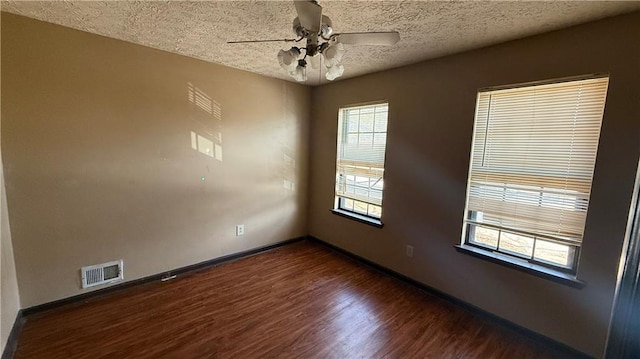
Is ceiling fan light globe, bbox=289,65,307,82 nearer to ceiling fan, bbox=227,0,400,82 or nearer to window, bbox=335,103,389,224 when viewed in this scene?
ceiling fan, bbox=227,0,400,82

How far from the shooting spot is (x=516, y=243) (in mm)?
2273

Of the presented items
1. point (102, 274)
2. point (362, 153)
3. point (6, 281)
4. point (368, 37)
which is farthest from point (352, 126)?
point (6, 281)

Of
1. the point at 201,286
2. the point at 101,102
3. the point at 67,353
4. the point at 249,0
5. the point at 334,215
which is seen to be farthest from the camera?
the point at 334,215

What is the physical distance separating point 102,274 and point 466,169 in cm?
357

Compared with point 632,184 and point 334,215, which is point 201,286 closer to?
point 334,215

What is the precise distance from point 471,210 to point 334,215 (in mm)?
1829

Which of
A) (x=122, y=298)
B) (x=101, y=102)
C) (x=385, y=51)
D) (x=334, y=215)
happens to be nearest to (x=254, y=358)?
(x=122, y=298)

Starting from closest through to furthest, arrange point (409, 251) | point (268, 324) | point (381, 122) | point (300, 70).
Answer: point (300, 70) → point (268, 324) → point (409, 251) → point (381, 122)

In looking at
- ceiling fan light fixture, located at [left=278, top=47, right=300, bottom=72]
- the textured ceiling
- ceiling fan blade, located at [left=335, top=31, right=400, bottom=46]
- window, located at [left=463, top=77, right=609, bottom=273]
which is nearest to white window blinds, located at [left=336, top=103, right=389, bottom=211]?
the textured ceiling

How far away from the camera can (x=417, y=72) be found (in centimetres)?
Result: 277

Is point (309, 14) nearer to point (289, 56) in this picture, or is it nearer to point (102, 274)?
point (289, 56)

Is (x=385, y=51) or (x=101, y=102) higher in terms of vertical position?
(x=385, y=51)

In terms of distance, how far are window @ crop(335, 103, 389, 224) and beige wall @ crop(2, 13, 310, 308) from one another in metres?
1.00

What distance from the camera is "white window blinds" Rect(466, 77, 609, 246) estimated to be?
6.17 ft
